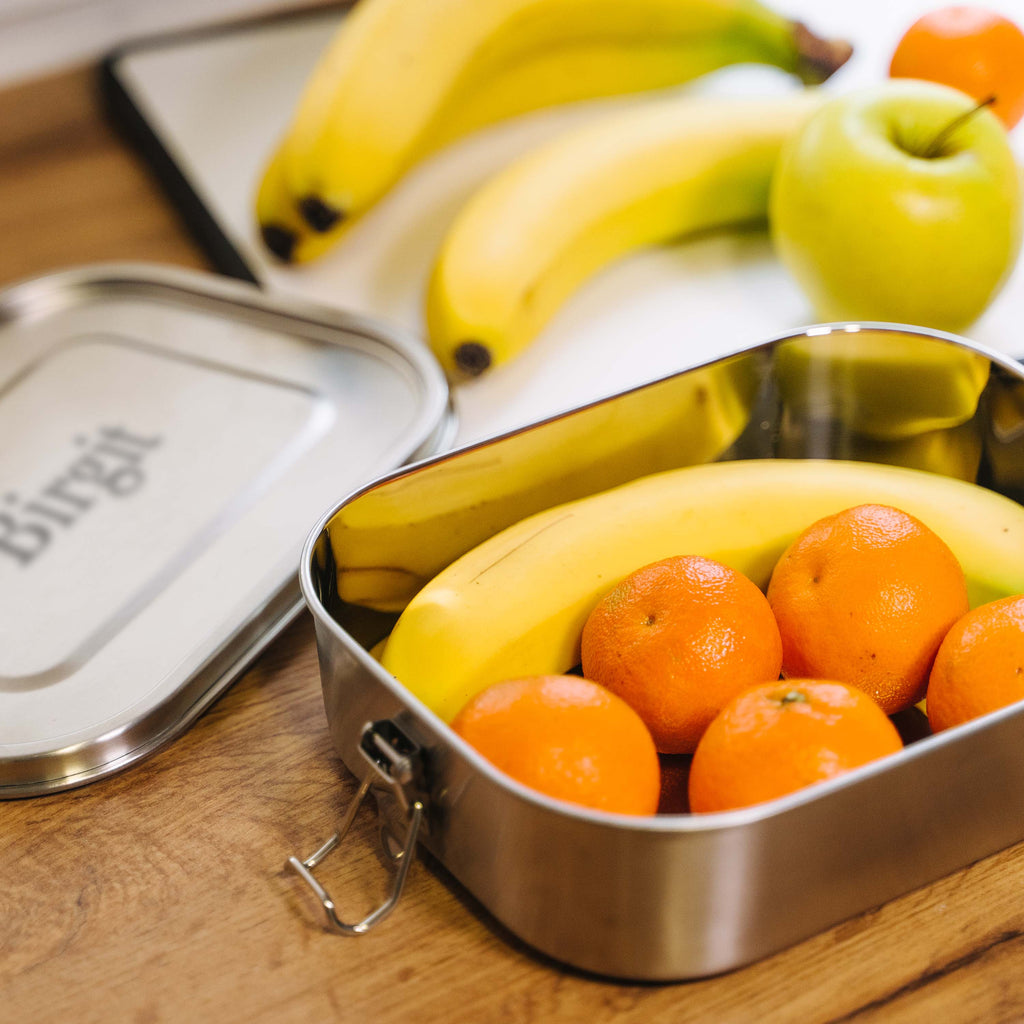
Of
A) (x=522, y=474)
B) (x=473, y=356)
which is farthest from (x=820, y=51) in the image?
(x=522, y=474)

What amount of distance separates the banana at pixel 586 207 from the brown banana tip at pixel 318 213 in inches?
4.3

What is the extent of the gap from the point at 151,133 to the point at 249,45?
201mm

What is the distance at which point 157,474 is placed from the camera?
2.45 ft

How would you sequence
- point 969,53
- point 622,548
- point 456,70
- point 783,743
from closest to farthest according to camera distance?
point 783,743
point 622,548
point 969,53
point 456,70

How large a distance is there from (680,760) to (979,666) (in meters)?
0.14

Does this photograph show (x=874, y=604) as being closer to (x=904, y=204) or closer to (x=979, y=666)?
(x=979, y=666)

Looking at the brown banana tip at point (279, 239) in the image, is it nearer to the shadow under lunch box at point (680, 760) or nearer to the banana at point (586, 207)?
the banana at point (586, 207)

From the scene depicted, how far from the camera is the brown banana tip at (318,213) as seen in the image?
0.87 metres

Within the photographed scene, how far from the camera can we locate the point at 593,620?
52cm

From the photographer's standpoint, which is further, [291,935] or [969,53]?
[969,53]

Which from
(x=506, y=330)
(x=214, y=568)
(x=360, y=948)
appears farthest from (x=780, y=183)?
(x=360, y=948)

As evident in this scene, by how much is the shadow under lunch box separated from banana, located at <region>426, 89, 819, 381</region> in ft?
0.74

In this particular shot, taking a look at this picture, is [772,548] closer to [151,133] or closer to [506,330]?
[506,330]

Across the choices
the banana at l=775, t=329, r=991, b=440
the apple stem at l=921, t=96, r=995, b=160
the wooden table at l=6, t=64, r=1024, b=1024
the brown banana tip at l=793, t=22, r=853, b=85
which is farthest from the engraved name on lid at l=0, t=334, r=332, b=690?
the brown banana tip at l=793, t=22, r=853, b=85
